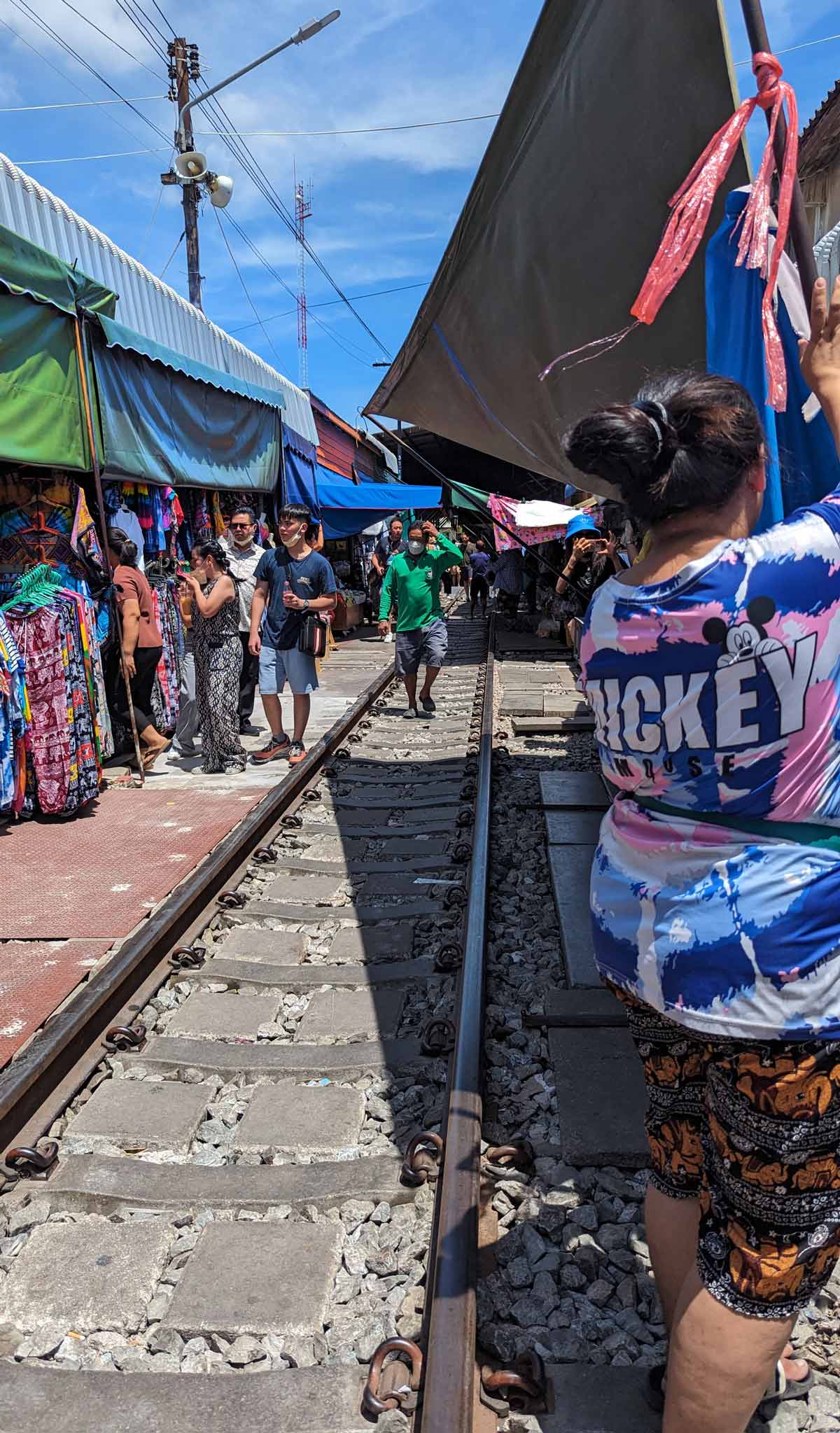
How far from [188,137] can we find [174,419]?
10184 millimetres

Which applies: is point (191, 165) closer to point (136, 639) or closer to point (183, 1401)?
point (136, 639)

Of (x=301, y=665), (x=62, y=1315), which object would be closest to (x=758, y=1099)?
(x=62, y=1315)

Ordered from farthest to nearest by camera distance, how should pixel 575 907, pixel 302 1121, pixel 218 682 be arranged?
pixel 218 682
pixel 575 907
pixel 302 1121

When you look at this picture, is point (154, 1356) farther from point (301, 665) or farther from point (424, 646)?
point (424, 646)

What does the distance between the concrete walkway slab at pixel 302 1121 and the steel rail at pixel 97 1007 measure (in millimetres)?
631

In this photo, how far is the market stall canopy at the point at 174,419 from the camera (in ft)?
25.2

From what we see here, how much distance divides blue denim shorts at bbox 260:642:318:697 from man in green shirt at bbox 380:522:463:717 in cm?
188

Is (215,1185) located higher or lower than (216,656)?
lower

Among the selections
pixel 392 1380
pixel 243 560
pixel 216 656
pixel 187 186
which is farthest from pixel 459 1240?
pixel 187 186

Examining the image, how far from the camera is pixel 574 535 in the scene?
10.4m

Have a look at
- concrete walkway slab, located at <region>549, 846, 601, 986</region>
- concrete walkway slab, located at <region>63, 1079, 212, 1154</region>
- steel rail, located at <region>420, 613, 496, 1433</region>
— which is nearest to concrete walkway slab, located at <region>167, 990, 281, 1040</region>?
concrete walkway slab, located at <region>63, 1079, 212, 1154</region>

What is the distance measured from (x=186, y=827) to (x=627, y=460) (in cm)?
544

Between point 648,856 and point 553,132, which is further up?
point 553,132

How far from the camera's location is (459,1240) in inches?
94.7
